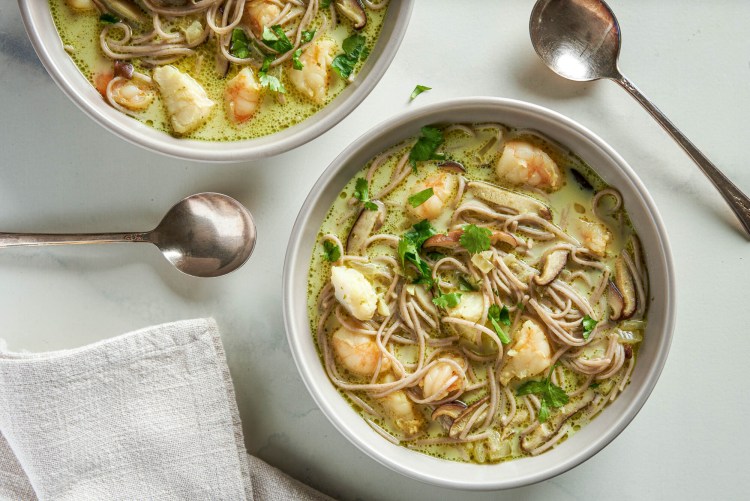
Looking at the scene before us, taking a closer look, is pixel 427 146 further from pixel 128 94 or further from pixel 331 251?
pixel 128 94

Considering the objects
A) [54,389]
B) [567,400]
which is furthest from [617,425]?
[54,389]

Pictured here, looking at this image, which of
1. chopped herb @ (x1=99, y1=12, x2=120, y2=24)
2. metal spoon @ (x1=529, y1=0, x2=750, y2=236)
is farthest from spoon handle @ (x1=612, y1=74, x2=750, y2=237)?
chopped herb @ (x1=99, y1=12, x2=120, y2=24)

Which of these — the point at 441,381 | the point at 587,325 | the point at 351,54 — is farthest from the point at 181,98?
the point at 587,325

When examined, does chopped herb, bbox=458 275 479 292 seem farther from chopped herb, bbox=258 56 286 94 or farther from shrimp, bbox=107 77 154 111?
shrimp, bbox=107 77 154 111

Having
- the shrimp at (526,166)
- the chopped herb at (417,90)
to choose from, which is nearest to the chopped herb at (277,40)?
the chopped herb at (417,90)

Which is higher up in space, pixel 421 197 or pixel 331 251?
pixel 421 197
